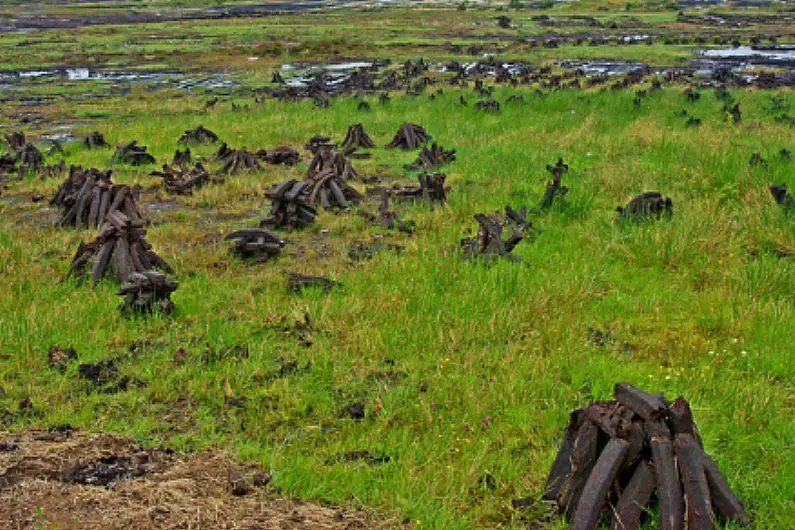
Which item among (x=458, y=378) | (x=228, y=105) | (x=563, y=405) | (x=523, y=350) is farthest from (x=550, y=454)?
(x=228, y=105)

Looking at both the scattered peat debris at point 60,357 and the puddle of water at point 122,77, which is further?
the puddle of water at point 122,77

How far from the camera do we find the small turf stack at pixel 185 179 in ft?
45.2

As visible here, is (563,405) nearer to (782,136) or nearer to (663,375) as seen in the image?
(663,375)

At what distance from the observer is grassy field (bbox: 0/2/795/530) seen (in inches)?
203

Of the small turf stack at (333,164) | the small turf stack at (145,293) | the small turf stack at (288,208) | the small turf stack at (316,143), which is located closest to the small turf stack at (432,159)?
the small turf stack at (333,164)

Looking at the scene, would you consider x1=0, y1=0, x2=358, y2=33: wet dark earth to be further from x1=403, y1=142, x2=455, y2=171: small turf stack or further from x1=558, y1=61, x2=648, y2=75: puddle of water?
x1=403, y1=142, x2=455, y2=171: small turf stack

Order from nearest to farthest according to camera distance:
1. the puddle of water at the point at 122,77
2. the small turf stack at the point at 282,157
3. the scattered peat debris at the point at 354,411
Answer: the scattered peat debris at the point at 354,411, the small turf stack at the point at 282,157, the puddle of water at the point at 122,77

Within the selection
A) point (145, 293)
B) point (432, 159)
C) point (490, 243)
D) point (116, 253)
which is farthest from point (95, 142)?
point (490, 243)

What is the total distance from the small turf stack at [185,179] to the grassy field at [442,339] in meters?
0.57

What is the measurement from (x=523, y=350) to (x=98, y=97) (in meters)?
25.6

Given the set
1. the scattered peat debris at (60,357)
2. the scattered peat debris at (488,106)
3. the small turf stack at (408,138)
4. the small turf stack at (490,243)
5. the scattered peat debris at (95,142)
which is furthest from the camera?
the scattered peat debris at (488,106)

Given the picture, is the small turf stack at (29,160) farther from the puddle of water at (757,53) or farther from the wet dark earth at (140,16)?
the wet dark earth at (140,16)

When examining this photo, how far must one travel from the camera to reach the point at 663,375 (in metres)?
6.39

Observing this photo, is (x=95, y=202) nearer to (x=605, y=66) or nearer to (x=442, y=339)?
(x=442, y=339)
